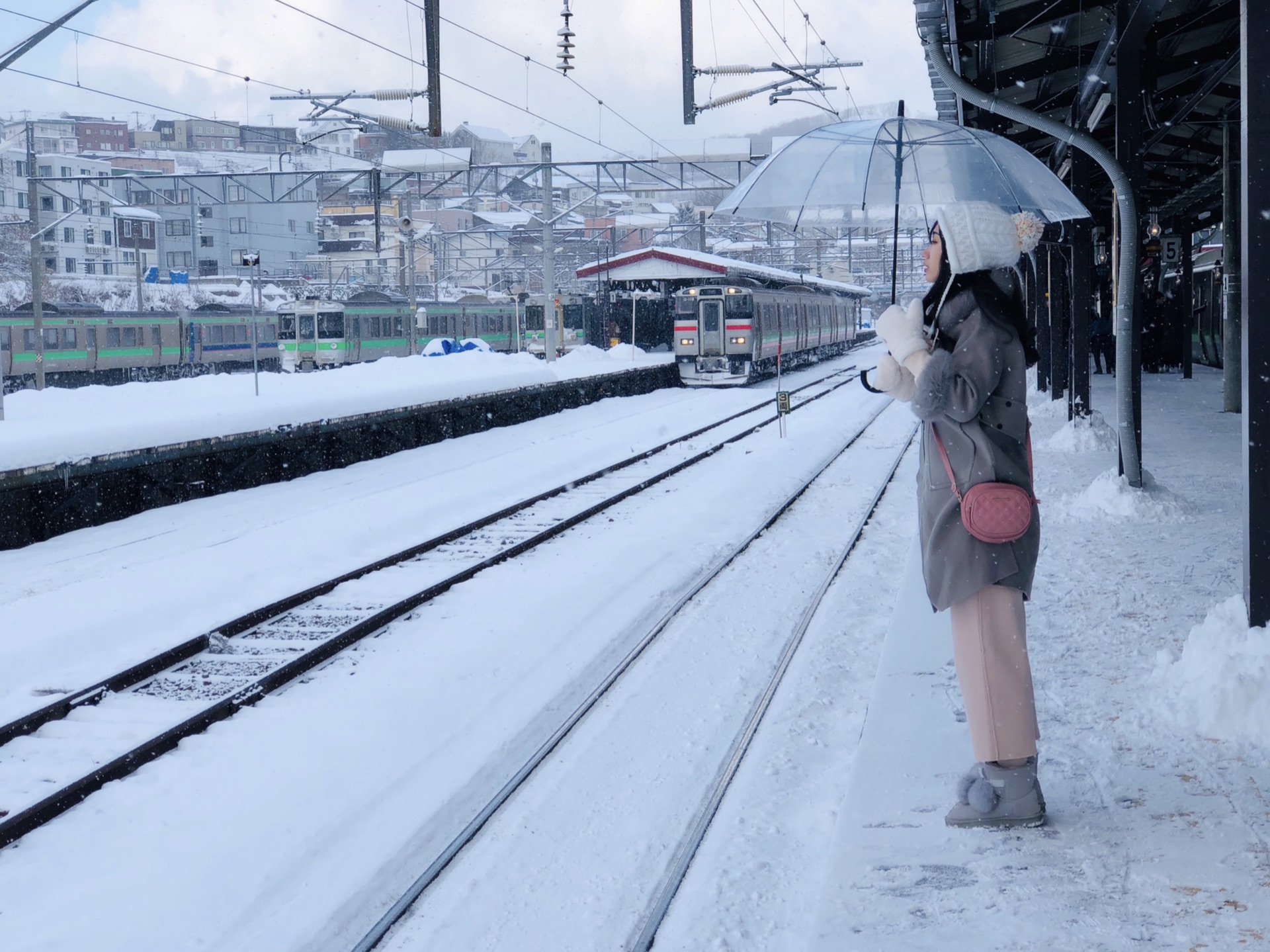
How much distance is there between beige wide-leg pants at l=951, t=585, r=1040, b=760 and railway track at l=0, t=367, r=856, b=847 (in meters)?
3.42

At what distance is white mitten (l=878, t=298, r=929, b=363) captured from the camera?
12.9ft

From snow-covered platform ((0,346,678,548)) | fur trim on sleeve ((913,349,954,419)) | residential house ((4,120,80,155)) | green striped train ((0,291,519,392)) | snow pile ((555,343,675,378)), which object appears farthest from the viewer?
residential house ((4,120,80,155))

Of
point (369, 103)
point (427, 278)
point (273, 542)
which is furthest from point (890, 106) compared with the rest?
point (427, 278)

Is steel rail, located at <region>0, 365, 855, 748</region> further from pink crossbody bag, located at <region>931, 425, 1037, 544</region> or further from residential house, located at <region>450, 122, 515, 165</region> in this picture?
residential house, located at <region>450, 122, 515, 165</region>

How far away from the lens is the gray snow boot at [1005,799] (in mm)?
4090

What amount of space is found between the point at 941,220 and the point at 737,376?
29626mm

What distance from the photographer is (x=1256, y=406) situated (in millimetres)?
5242

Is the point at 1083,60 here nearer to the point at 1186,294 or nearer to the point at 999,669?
the point at 999,669

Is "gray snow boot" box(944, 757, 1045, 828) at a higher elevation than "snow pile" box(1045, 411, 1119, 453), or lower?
lower

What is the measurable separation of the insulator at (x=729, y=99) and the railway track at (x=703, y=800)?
12083 mm

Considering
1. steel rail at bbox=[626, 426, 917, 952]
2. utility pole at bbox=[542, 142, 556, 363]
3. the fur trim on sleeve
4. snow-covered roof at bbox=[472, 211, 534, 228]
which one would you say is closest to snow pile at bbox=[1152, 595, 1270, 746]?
steel rail at bbox=[626, 426, 917, 952]

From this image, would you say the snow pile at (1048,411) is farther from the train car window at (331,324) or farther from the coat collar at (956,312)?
the train car window at (331,324)

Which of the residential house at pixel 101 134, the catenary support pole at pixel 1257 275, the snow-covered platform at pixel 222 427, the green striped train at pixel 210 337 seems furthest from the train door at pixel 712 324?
the residential house at pixel 101 134

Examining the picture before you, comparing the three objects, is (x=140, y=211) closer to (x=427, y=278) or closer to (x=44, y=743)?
(x=427, y=278)
